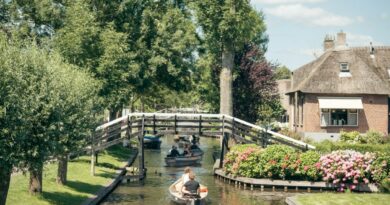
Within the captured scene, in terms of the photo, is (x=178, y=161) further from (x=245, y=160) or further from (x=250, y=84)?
(x=250, y=84)

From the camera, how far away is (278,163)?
28734mm

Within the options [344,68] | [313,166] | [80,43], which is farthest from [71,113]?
[344,68]

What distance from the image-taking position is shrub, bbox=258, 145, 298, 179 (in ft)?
93.7

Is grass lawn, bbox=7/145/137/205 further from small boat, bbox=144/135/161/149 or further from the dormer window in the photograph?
the dormer window

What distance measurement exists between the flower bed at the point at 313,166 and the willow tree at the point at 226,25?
1066 cm

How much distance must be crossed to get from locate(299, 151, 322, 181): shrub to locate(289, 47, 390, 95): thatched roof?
66.1 ft

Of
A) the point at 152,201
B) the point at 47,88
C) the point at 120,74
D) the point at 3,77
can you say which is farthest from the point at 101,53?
the point at 3,77

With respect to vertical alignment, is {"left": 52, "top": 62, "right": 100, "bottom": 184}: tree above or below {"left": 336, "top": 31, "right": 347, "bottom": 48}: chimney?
below

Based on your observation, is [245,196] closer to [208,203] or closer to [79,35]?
[208,203]

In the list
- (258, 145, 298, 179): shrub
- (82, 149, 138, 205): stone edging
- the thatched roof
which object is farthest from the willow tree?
(258, 145, 298, 179): shrub

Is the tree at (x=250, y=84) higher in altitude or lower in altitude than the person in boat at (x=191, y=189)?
higher

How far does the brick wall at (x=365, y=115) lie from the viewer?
4819 cm

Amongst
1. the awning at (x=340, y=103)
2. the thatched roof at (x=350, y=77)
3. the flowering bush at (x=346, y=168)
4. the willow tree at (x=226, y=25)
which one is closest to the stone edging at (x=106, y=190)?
the willow tree at (x=226, y=25)

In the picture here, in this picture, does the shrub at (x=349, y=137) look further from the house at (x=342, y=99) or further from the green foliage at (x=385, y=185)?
the green foliage at (x=385, y=185)
